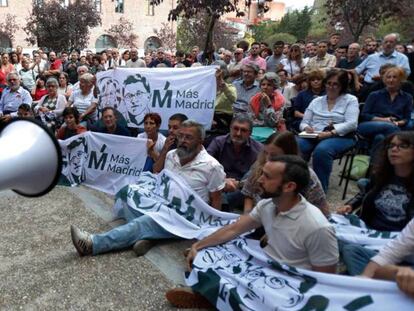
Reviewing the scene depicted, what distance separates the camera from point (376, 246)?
2.86m

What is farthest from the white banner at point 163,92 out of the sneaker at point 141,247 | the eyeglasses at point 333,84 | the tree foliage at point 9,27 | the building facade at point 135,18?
the building facade at point 135,18

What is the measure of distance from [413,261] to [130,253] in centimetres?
220

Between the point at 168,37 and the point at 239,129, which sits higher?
the point at 168,37

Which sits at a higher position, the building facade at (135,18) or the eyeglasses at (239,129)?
the building facade at (135,18)

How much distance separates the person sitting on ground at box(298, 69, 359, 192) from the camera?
4652 millimetres

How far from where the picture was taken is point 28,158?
96 centimetres

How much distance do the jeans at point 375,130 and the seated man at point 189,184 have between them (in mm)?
2124

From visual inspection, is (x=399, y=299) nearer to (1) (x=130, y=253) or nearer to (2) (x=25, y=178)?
(2) (x=25, y=178)

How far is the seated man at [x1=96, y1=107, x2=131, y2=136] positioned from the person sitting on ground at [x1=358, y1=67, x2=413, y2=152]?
122 inches

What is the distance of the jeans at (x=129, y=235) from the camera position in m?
3.50

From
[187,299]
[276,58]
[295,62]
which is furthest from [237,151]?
[276,58]

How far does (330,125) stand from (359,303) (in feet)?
9.73

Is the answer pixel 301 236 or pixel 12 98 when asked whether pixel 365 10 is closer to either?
pixel 12 98

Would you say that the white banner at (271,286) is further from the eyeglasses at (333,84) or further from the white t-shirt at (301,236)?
the eyeglasses at (333,84)
